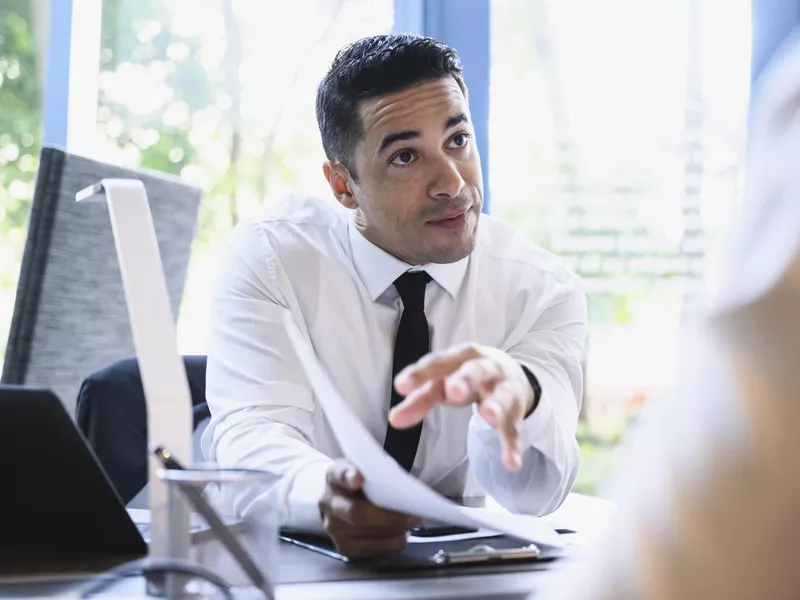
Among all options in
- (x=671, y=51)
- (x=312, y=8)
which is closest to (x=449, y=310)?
(x=312, y=8)

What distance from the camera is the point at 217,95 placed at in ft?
10.4

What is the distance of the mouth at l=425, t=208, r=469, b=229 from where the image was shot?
78.2 inches

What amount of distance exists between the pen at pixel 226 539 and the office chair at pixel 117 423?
954mm

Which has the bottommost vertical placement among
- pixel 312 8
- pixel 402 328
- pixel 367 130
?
pixel 402 328

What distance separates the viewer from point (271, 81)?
3203 millimetres

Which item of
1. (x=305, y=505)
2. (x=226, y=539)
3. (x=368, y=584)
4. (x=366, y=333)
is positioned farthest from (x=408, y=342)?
(x=226, y=539)

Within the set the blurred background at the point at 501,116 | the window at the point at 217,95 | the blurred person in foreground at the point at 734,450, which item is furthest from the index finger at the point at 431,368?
the window at the point at 217,95

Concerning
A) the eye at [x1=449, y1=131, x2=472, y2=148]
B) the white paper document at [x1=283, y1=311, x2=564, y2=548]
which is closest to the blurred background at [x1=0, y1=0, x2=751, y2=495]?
the eye at [x1=449, y1=131, x2=472, y2=148]

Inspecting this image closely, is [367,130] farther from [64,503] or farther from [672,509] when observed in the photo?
[672,509]

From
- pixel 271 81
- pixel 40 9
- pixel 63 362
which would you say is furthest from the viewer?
pixel 271 81

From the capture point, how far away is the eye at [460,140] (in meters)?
2.06

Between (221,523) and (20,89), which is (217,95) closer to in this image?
(20,89)

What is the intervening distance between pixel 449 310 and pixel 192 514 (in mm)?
1235

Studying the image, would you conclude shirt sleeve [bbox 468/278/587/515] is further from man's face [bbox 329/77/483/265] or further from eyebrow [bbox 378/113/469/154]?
eyebrow [bbox 378/113/469/154]
